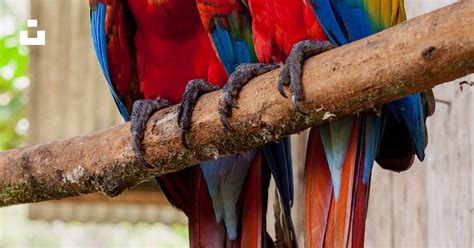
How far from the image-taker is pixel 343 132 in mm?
1822

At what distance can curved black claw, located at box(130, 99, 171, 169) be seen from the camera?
1868mm

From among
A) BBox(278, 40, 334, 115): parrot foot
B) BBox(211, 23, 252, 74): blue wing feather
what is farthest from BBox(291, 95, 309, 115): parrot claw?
BBox(211, 23, 252, 74): blue wing feather

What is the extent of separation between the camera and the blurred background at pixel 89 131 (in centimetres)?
209

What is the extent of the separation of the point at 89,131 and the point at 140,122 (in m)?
1.35

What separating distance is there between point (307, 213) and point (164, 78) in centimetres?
67

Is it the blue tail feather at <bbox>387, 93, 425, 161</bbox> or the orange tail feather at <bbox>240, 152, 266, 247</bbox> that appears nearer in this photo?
the blue tail feather at <bbox>387, 93, 425, 161</bbox>

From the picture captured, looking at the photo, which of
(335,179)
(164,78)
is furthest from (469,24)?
(164,78)

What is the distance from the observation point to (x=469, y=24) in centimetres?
127

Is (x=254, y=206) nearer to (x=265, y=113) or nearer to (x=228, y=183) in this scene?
(x=228, y=183)

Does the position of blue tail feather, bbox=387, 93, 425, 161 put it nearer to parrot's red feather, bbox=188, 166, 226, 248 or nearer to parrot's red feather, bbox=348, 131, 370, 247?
parrot's red feather, bbox=348, 131, 370, 247

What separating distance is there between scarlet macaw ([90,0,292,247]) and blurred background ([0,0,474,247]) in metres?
0.38

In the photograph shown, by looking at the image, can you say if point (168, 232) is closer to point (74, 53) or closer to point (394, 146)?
point (74, 53)

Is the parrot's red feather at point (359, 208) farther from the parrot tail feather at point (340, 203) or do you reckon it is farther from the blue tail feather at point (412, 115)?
the blue tail feather at point (412, 115)

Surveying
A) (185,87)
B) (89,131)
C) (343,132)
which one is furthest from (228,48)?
(89,131)
